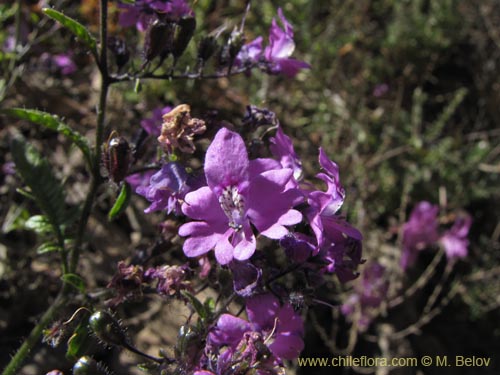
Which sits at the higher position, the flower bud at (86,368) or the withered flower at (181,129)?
the withered flower at (181,129)

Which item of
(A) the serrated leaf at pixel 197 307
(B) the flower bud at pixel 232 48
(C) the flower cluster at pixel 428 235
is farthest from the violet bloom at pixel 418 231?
(A) the serrated leaf at pixel 197 307

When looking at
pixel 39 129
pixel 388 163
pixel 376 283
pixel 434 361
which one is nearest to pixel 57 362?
pixel 39 129

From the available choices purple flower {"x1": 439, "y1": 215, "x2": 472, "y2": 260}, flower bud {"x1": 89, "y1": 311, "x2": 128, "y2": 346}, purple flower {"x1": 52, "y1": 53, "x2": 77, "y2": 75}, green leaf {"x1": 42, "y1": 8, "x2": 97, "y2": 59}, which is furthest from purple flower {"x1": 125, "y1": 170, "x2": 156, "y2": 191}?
purple flower {"x1": 439, "y1": 215, "x2": 472, "y2": 260}

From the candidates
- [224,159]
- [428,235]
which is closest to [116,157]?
[224,159]

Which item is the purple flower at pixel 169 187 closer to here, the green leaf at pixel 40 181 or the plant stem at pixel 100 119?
the plant stem at pixel 100 119

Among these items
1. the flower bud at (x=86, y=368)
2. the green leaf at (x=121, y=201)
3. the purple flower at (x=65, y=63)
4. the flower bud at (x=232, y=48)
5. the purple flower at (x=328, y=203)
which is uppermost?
the flower bud at (x=232, y=48)

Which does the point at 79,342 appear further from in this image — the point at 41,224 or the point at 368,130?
the point at 368,130

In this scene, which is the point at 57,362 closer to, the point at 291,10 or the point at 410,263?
the point at 410,263
